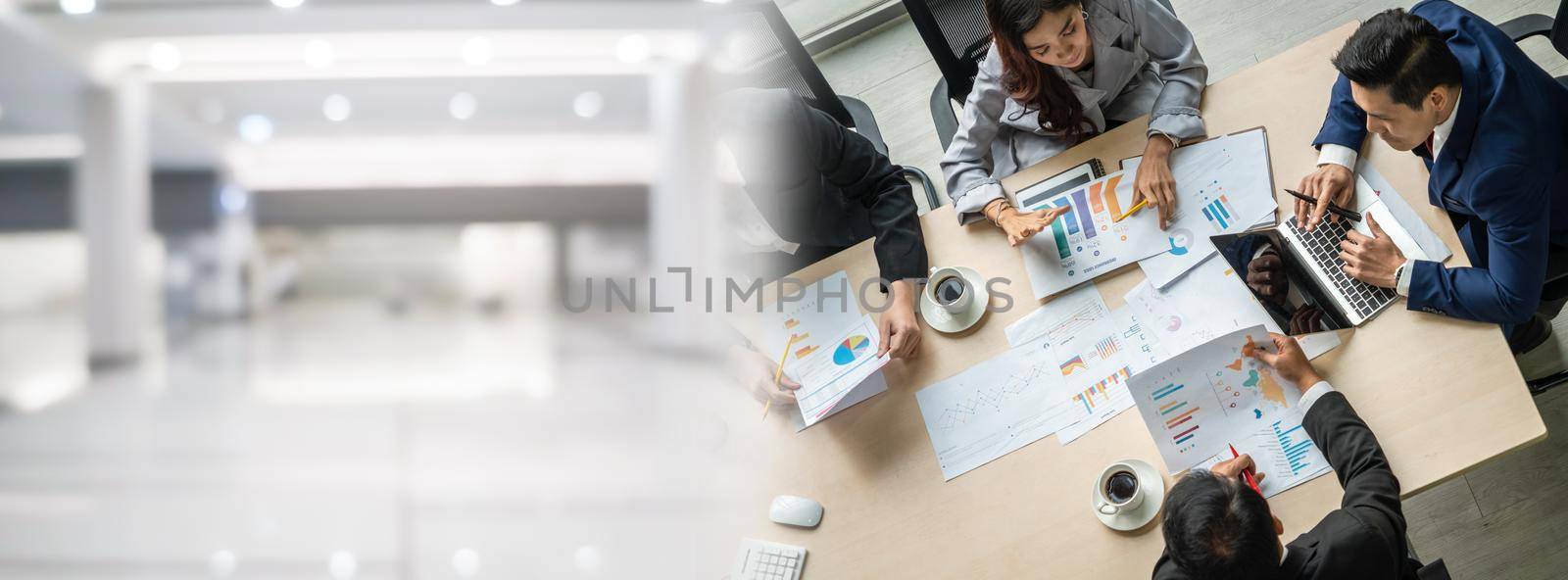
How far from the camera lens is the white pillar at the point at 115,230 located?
108cm

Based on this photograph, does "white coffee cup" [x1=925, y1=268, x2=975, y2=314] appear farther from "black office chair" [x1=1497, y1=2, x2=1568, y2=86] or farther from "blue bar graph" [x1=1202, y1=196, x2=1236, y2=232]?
"black office chair" [x1=1497, y1=2, x2=1568, y2=86]

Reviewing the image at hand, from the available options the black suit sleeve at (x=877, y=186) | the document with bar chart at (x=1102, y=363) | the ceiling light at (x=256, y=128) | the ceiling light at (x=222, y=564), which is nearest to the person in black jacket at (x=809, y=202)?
the black suit sleeve at (x=877, y=186)

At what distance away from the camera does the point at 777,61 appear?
1078mm

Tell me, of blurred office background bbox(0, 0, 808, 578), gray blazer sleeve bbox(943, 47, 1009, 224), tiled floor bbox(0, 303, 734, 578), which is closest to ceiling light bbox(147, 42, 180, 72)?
blurred office background bbox(0, 0, 808, 578)

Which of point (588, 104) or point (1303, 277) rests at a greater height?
point (588, 104)

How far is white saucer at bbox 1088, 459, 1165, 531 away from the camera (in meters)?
0.88

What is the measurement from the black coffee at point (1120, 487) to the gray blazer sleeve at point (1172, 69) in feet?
1.48

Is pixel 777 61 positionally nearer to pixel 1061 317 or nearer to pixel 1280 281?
pixel 1061 317

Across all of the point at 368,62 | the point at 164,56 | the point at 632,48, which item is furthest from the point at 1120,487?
the point at 164,56

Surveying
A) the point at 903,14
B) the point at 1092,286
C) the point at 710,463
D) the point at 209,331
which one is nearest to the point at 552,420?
the point at 710,463

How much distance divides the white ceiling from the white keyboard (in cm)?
58

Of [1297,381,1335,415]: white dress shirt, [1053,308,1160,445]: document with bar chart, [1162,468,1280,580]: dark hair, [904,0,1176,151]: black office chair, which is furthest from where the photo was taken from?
[904,0,1176,151]: black office chair

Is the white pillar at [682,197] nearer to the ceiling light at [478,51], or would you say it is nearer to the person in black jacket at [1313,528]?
the ceiling light at [478,51]

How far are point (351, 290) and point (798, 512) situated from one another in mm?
714
